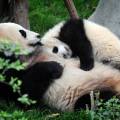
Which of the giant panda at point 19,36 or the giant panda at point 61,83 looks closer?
the giant panda at point 61,83

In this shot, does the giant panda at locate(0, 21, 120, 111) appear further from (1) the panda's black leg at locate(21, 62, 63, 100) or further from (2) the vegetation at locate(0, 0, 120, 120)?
(2) the vegetation at locate(0, 0, 120, 120)

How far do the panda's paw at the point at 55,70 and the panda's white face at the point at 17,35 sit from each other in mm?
414

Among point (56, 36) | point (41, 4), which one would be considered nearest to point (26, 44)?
point (56, 36)

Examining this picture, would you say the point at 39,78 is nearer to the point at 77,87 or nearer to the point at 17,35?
the point at 77,87

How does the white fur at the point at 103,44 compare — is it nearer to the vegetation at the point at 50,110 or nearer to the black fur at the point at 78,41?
the black fur at the point at 78,41

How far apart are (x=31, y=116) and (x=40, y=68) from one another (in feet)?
1.58

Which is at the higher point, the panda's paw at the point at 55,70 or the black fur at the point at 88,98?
the panda's paw at the point at 55,70

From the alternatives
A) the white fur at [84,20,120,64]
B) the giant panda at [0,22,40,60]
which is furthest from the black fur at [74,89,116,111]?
the giant panda at [0,22,40,60]

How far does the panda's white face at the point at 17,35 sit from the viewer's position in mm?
5195

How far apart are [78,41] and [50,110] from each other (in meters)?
0.82

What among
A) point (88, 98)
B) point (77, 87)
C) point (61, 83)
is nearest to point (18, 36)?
point (61, 83)

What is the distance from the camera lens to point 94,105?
448 cm

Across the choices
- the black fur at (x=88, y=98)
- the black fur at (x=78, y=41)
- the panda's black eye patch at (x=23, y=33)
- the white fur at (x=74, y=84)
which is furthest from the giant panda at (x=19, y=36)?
the black fur at (x=88, y=98)

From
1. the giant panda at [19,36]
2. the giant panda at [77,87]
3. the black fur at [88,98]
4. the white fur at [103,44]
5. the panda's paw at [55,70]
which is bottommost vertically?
the black fur at [88,98]
